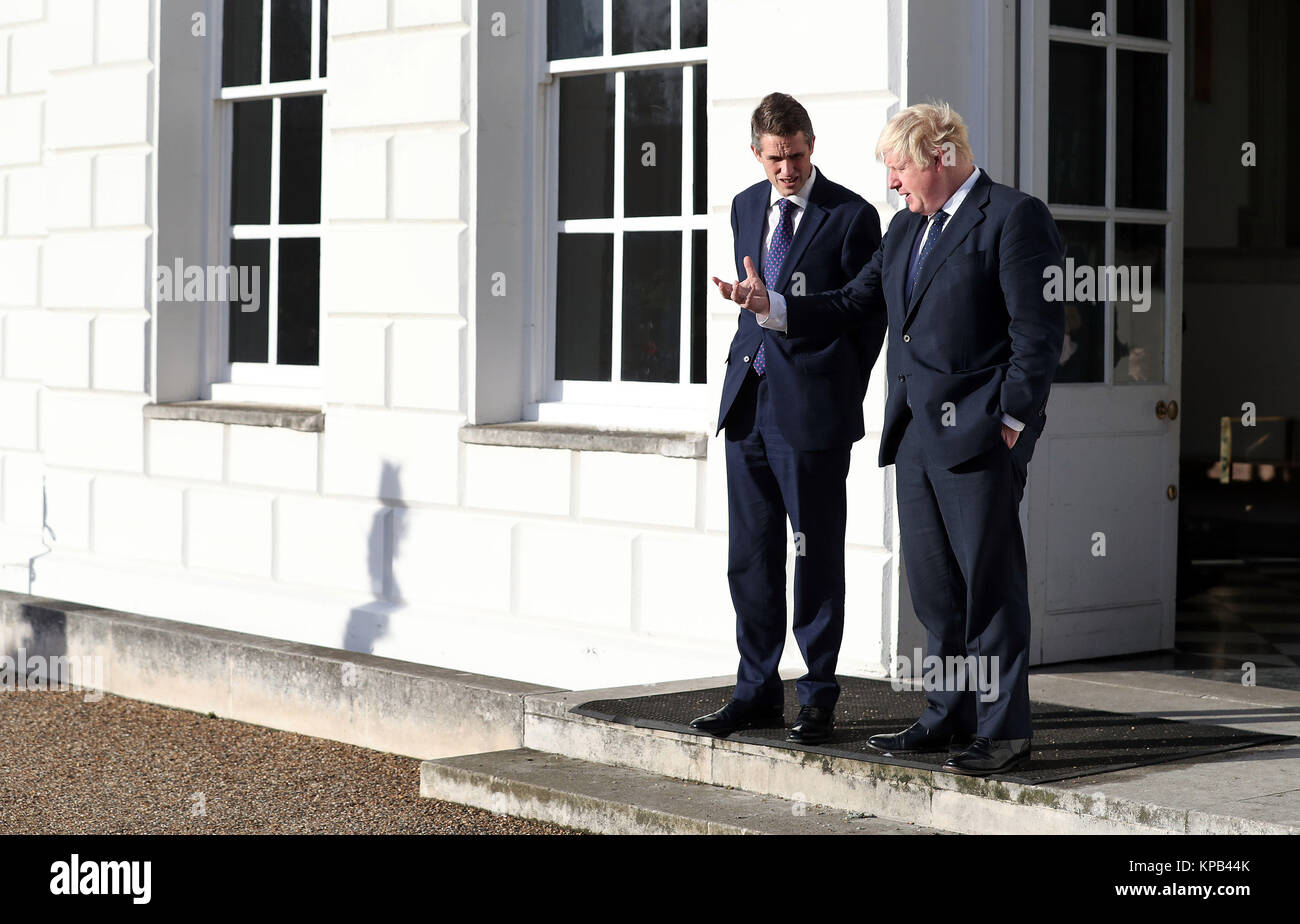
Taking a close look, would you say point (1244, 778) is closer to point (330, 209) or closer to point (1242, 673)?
point (1242, 673)

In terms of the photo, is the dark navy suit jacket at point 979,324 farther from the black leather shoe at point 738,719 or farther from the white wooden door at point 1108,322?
the white wooden door at point 1108,322

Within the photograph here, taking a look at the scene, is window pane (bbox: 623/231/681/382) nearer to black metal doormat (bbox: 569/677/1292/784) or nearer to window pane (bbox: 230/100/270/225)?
black metal doormat (bbox: 569/677/1292/784)

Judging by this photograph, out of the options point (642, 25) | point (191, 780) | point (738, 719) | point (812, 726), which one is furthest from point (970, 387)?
point (191, 780)

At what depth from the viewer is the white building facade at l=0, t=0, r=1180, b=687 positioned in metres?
7.04

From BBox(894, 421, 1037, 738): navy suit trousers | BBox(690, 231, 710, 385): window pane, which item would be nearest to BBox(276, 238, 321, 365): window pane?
BBox(690, 231, 710, 385): window pane

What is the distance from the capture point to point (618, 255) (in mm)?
7918

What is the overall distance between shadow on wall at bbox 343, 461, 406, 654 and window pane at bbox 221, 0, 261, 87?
7.75 ft

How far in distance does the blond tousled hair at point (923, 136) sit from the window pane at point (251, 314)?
16.4ft

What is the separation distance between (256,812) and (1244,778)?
10.7 feet

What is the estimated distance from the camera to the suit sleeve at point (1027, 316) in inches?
192

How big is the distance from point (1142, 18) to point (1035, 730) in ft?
10.2

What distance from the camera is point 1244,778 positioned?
16.6 feet

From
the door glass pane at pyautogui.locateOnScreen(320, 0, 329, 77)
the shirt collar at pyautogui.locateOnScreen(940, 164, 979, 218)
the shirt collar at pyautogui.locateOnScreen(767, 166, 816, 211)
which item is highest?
the door glass pane at pyautogui.locateOnScreen(320, 0, 329, 77)
